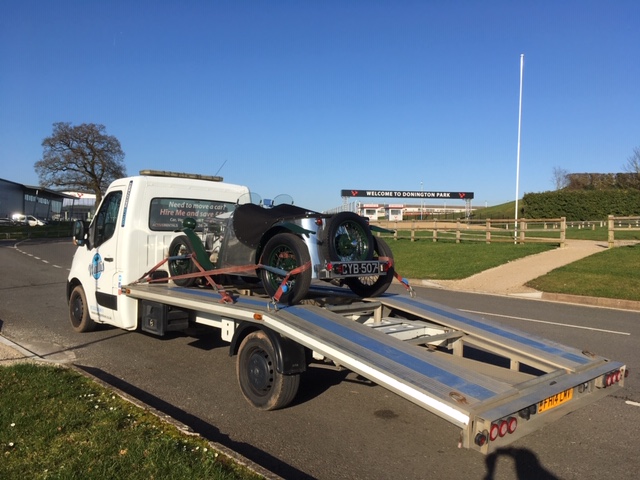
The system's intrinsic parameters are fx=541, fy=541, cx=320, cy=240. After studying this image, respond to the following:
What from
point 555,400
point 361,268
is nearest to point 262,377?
point 361,268

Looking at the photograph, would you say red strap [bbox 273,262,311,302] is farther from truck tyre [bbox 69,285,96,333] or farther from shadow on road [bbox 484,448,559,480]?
truck tyre [bbox 69,285,96,333]

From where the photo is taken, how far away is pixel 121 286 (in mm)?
7117

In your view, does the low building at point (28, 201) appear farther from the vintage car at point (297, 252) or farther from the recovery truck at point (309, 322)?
the vintage car at point (297, 252)

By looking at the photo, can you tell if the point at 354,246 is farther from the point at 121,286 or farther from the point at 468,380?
the point at 121,286

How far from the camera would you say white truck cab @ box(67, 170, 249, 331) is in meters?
7.20

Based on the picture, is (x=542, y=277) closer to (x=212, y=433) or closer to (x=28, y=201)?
(x=212, y=433)

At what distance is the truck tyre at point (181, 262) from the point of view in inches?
274

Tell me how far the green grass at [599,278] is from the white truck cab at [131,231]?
10166 mm

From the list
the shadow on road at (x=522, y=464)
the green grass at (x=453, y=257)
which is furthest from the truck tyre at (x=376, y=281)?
the green grass at (x=453, y=257)

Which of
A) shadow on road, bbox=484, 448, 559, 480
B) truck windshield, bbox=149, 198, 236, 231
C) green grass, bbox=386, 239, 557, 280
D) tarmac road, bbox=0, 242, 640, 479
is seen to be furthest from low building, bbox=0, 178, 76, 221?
shadow on road, bbox=484, 448, 559, 480

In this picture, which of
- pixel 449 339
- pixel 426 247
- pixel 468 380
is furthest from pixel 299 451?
pixel 426 247

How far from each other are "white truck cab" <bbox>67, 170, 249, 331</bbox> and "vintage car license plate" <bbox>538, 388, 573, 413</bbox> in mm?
5190

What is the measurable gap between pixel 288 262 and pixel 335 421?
5.28 ft

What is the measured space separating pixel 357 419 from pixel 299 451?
2.92ft
